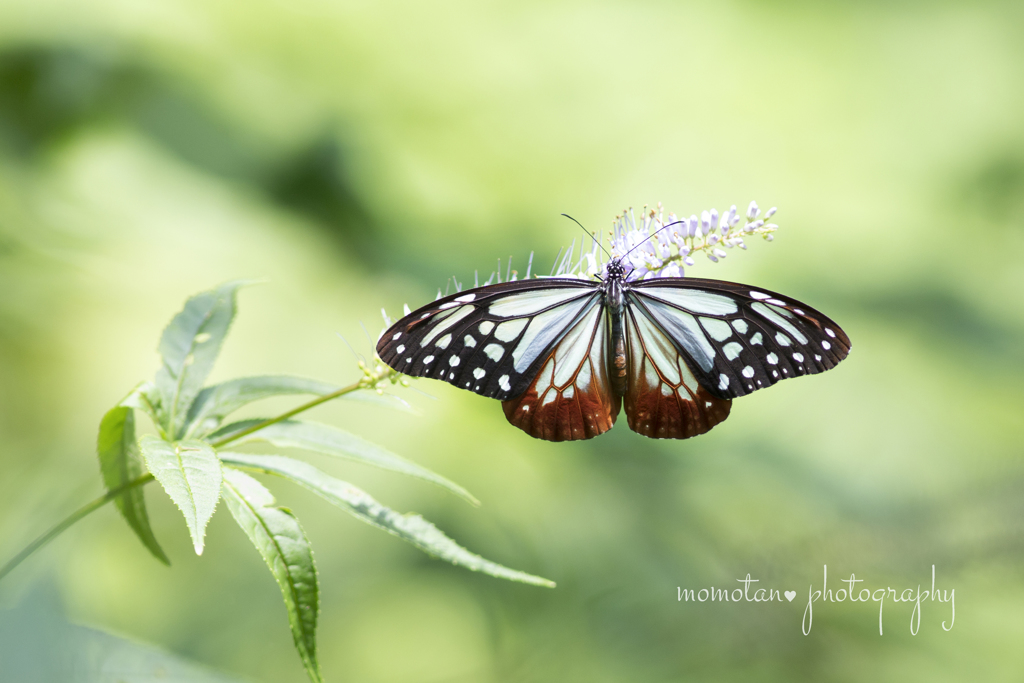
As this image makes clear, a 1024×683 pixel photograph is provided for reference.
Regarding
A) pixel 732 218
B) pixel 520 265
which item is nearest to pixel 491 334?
pixel 732 218

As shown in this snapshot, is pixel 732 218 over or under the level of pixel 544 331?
over

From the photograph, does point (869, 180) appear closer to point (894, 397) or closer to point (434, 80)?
point (894, 397)

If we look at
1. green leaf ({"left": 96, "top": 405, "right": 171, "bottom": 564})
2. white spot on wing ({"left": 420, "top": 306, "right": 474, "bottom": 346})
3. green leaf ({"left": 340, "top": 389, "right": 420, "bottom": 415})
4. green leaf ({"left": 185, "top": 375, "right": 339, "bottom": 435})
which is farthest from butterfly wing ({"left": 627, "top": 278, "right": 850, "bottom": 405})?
green leaf ({"left": 96, "top": 405, "right": 171, "bottom": 564})

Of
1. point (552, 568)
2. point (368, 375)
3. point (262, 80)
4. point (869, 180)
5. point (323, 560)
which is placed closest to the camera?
point (368, 375)

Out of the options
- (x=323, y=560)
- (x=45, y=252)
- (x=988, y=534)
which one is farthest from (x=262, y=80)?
(x=988, y=534)

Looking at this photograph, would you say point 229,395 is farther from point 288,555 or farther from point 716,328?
point 716,328

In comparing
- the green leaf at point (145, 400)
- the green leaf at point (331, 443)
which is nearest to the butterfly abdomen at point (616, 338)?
the green leaf at point (331, 443)
